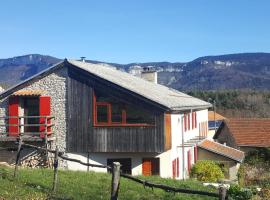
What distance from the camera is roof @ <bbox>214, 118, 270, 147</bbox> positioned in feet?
143

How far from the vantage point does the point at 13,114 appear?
26.5 m

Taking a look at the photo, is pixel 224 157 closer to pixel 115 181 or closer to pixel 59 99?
pixel 59 99

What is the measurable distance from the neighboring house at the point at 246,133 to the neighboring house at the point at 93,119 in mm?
17925

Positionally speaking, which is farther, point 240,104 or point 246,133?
point 240,104

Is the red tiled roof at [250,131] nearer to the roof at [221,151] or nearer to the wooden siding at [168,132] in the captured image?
the roof at [221,151]

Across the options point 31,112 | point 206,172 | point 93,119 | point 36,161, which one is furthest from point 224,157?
point 31,112

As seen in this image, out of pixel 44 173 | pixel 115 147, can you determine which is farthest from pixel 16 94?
pixel 44 173

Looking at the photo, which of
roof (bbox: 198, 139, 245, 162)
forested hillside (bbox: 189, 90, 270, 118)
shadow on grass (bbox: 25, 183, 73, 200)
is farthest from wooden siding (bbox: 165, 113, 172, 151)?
forested hillside (bbox: 189, 90, 270, 118)

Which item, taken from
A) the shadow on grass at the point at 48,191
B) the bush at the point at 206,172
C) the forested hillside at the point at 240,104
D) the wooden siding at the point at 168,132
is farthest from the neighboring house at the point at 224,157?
the forested hillside at the point at 240,104

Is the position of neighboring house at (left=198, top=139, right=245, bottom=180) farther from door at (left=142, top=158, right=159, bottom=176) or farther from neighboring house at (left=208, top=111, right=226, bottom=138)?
neighboring house at (left=208, top=111, right=226, bottom=138)

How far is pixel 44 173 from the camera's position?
1681 centimetres

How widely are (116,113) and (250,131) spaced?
76.5 feet

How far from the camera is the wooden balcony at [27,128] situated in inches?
1001

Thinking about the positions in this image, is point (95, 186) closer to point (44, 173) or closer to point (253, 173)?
point (44, 173)
